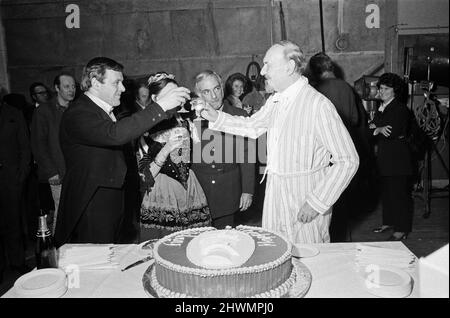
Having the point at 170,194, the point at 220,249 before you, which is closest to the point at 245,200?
the point at 170,194

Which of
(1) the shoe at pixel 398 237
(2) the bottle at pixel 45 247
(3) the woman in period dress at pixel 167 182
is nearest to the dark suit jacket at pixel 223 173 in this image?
Answer: (3) the woman in period dress at pixel 167 182

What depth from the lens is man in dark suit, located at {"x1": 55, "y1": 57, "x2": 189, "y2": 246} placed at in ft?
7.84

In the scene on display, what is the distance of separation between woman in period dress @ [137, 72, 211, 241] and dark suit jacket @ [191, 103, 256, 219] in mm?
170

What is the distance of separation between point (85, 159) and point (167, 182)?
0.54 meters

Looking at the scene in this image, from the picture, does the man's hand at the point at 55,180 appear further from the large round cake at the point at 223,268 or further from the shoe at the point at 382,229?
the shoe at the point at 382,229

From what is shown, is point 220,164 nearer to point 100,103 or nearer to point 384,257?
point 100,103

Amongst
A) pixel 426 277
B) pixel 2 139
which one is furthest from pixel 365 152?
pixel 426 277

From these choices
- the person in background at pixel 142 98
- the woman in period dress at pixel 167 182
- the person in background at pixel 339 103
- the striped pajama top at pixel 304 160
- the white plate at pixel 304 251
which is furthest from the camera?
the person in background at pixel 142 98

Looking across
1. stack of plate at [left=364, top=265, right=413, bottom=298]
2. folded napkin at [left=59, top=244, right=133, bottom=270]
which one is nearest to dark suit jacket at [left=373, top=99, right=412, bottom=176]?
stack of plate at [left=364, top=265, right=413, bottom=298]

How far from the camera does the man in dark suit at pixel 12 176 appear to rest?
376 centimetres

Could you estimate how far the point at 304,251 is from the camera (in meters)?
1.90

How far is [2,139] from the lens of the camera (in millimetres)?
3730

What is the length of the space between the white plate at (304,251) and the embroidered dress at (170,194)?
3.03 feet

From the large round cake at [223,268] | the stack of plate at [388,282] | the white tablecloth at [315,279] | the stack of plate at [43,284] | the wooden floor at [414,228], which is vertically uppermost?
the large round cake at [223,268]
